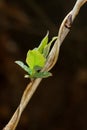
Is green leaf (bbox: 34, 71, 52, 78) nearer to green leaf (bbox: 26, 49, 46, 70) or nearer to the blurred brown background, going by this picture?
green leaf (bbox: 26, 49, 46, 70)

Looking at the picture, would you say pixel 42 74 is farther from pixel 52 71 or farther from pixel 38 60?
pixel 52 71

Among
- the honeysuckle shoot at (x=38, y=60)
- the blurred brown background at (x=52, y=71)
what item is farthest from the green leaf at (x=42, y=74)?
the blurred brown background at (x=52, y=71)

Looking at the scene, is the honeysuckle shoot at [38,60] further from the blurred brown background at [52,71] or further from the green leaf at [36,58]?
the blurred brown background at [52,71]

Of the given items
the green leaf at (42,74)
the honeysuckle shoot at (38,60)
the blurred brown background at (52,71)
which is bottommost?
the blurred brown background at (52,71)

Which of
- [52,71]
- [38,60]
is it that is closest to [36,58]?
[38,60]

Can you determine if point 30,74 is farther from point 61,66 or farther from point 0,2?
point 61,66

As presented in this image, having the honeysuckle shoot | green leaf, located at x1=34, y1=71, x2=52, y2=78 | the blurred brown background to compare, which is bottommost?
the blurred brown background

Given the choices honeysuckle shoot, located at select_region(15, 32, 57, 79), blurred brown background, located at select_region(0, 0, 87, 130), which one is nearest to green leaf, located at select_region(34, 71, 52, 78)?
honeysuckle shoot, located at select_region(15, 32, 57, 79)

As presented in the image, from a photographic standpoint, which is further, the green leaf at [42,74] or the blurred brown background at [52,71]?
the blurred brown background at [52,71]
